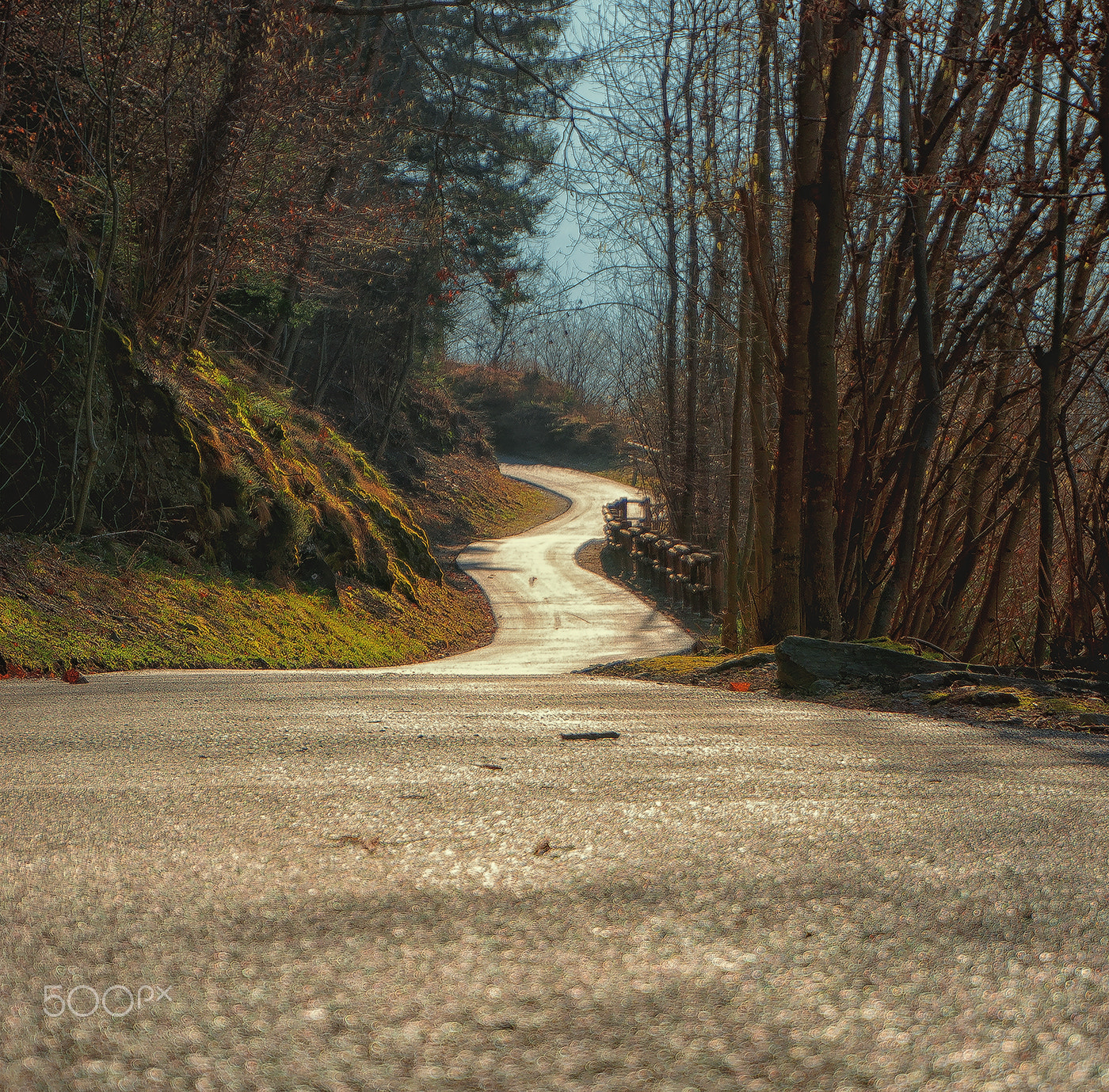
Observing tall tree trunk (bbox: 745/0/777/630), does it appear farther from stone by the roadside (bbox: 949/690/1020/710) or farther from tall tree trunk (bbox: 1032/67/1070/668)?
stone by the roadside (bbox: 949/690/1020/710)

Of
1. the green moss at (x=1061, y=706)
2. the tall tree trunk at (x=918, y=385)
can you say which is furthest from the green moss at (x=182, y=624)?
the green moss at (x=1061, y=706)

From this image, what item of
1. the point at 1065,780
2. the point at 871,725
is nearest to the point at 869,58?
the point at 871,725

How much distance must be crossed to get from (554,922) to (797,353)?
6.07 metres

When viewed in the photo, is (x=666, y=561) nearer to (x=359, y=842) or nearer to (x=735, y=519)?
(x=735, y=519)

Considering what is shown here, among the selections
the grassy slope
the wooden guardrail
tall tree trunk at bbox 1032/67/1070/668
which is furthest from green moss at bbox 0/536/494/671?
tall tree trunk at bbox 1032/67/1070/668

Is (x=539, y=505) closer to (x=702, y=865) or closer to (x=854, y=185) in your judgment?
(x=854, y=185)

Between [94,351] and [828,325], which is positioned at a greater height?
[828,325]

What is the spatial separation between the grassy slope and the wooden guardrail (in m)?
6.00

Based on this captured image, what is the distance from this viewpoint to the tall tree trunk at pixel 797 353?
6.48 meters

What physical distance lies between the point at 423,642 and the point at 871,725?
486 inches

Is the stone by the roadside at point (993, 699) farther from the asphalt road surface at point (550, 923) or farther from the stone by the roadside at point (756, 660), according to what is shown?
the stone by the roadside at point (756, 660)

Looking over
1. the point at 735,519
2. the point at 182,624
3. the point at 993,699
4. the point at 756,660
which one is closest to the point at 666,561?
the point at 735,519

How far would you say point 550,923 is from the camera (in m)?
1.16

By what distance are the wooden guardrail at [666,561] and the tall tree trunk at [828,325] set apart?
970 cm
